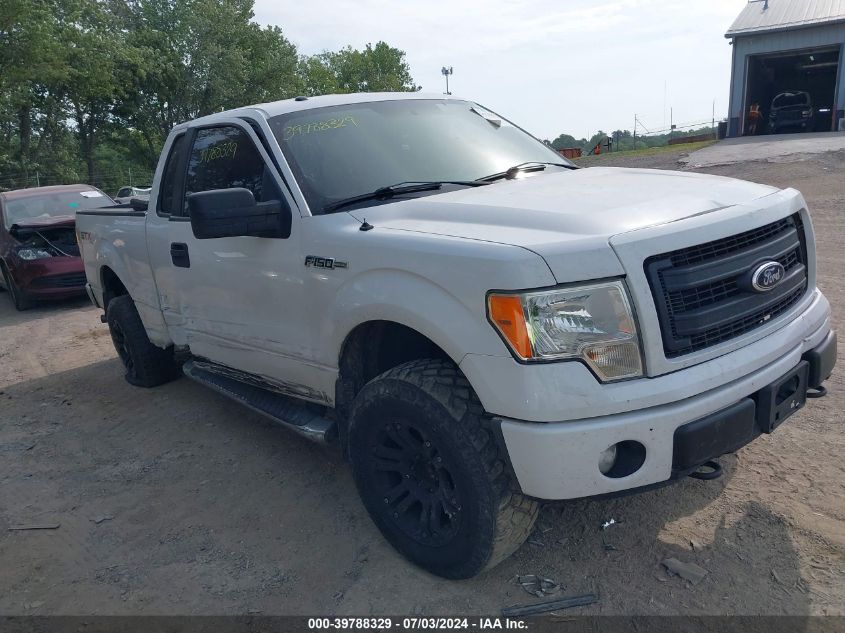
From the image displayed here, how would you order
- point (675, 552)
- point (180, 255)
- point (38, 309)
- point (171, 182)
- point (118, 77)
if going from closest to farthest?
point (675, 552) → point (180, 255) → point (171, 182) → point (38, 309) → point (118, 77)

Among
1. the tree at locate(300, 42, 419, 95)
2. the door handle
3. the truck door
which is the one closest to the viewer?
the truck door

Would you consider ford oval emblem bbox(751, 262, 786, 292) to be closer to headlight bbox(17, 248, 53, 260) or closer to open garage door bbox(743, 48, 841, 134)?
headlight bbox(17, 248, 53, 260)

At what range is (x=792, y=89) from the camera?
30031mm

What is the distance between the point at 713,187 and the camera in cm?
309

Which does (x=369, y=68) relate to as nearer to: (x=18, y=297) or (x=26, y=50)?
(x=26, y=50)

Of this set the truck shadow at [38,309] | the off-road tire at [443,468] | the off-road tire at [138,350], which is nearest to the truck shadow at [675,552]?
the off-road tire at [443,468]

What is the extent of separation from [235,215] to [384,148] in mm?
910

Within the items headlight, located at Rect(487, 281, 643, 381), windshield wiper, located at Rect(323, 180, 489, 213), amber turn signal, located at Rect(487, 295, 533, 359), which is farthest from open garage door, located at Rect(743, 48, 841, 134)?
amber turn signal, located at Rect(487, 295, 533, 359)

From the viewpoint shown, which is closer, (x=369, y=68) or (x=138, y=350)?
(x=138, y=350)

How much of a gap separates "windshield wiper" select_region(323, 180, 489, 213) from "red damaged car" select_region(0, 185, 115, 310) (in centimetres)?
754

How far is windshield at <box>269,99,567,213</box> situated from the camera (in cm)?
348

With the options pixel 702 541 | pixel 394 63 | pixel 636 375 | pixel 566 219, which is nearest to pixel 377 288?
pixel 566 219

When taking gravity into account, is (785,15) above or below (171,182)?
above

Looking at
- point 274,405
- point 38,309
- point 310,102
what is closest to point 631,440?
point 274,405
